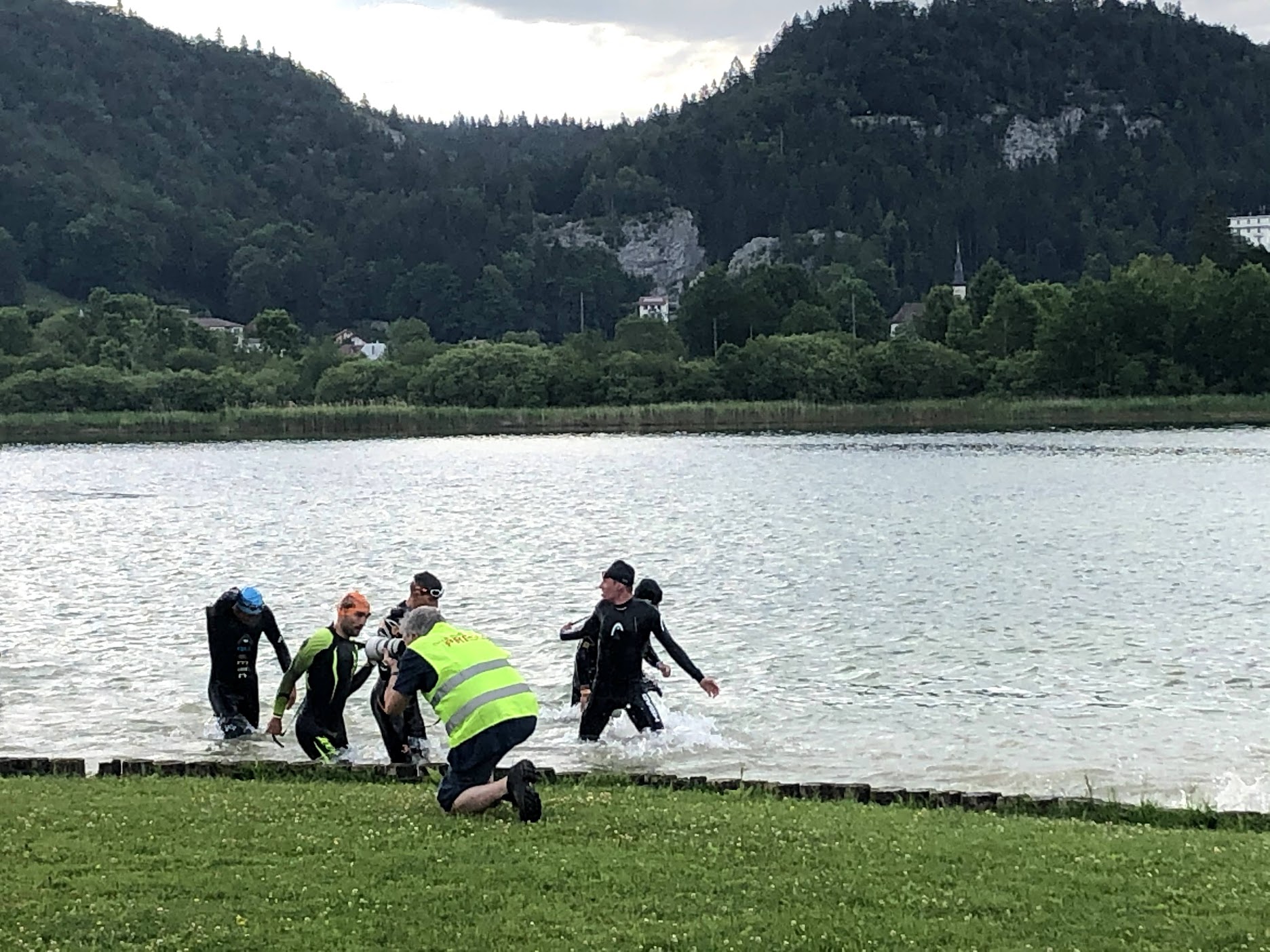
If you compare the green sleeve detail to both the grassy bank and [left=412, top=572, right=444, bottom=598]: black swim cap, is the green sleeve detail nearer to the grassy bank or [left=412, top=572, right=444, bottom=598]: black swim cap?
[left=412, top=572, right=444, bottom=598]: black swim cap

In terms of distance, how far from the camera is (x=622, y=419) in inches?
4958

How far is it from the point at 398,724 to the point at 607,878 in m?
6.33

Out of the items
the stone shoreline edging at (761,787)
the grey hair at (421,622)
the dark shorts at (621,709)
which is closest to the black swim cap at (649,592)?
the dark shorts at (621,709)

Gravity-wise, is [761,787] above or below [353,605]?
below

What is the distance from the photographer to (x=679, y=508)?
55.5m

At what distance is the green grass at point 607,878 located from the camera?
8.86 m

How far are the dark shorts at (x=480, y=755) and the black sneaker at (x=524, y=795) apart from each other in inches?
7.1

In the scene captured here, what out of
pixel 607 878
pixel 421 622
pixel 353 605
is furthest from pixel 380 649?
pixel 607 878

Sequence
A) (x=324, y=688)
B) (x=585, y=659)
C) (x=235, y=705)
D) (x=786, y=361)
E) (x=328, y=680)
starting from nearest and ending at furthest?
1. (x=328, y=680)
2. (x=324, y=688)
3. (x=585, y=659)
4. (x=235, y=705)
5. (x=786, y=361)

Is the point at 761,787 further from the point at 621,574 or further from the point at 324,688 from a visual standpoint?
the point at 324,688

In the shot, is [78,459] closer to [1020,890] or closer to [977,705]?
[977,705]

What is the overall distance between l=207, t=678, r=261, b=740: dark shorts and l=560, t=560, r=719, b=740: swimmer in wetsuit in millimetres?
4072

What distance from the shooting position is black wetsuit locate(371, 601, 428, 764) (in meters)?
15.3

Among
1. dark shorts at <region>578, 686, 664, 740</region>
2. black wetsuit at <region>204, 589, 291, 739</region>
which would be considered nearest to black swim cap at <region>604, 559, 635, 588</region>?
dark shorts at <region>578, 686, 664, 740</region>
